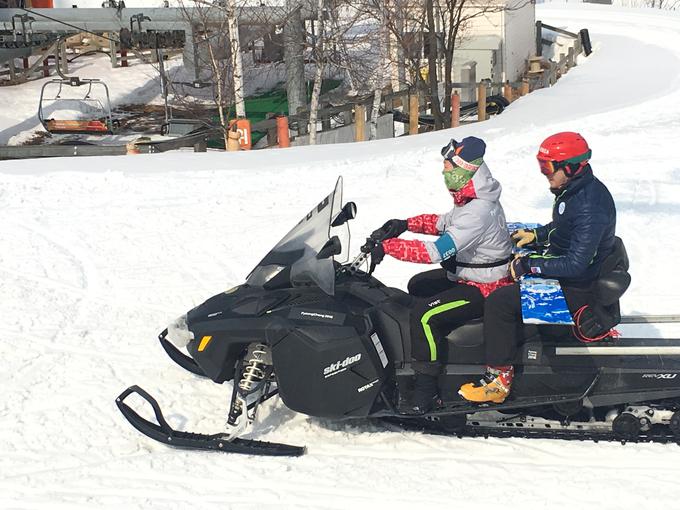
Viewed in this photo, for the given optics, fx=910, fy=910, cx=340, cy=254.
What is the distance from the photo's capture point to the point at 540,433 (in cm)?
488

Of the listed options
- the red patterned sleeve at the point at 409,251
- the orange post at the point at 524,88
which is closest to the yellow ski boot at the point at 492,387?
the red patterned sleeve at the point at 409,251

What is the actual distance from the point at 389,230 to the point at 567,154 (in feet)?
3.26

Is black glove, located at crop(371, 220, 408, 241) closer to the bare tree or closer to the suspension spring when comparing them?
the suspension spring

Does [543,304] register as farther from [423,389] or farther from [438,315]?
[423,389]

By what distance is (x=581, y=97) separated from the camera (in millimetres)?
16344

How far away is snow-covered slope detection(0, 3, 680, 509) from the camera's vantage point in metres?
4.43

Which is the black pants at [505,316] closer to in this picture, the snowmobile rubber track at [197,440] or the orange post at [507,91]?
the snowmobile rubber track at [197,440]

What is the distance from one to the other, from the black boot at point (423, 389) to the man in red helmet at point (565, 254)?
0.19 meters

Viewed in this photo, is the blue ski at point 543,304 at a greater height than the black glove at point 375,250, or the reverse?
the black glove at point 375,250

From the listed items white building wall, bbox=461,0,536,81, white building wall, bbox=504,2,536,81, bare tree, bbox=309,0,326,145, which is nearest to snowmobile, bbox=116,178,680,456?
bare tree, bbox=309,0,326,145

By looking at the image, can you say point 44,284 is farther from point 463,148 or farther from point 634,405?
point 634,405

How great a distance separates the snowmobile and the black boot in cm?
4

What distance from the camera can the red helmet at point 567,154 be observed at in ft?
15.3

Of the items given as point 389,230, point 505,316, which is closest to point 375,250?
point 389,230
